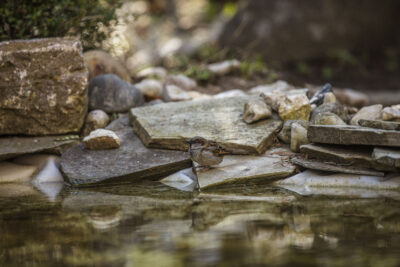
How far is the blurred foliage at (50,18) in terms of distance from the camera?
5426 mm

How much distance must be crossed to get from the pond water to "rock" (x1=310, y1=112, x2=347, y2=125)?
1.04 m

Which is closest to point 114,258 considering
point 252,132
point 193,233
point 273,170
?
point 193,233

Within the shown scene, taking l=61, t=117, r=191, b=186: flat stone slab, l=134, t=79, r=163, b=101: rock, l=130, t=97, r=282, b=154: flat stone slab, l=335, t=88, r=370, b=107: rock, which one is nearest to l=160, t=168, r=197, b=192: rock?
l=61, t=117, r=191, b=186: flat stone slab

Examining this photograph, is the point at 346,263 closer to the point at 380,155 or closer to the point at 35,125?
the point at 380,155

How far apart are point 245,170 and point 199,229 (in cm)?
138

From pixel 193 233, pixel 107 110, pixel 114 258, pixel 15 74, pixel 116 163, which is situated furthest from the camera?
pixel 107 110

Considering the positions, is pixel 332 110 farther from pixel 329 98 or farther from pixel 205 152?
pixel 205 152

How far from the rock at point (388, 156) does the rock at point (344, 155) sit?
0.05 meters

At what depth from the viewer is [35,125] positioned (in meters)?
4.84

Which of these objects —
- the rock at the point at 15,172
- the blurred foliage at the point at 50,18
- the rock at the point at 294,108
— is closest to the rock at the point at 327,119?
the rock at the point at 294,108

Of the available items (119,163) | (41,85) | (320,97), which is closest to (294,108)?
(320,97)

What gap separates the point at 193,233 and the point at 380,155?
68.0 inches

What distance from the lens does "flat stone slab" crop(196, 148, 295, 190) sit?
3.80 m

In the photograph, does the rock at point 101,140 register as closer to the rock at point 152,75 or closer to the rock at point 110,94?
the rock at point 110,94
